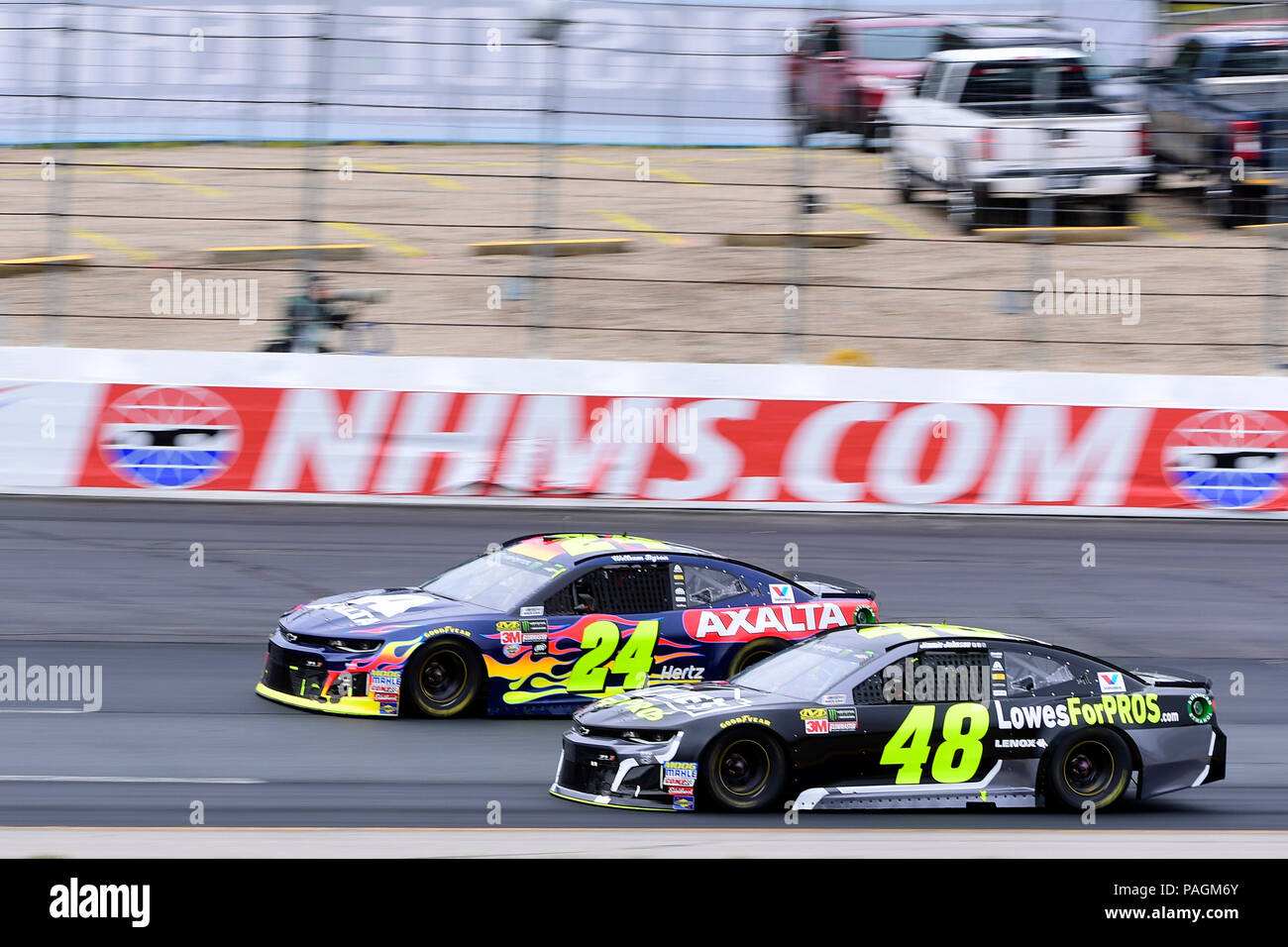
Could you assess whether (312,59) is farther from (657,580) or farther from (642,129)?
(657,580)

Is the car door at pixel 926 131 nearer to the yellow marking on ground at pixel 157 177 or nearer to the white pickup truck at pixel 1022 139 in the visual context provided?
the white pickup truck at pixel 1022 139

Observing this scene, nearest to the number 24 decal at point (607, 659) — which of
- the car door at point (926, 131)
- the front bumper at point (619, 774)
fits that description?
the front bumper at point (619, 774)

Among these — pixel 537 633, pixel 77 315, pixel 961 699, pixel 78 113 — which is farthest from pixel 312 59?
pixel 961 699

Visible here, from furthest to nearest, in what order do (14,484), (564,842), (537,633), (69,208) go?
(69,208) < (14,484) < (537,633) < (564,842)

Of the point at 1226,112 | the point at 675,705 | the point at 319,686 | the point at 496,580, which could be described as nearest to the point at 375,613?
the point at 319,686

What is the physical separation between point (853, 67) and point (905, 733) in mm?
14195

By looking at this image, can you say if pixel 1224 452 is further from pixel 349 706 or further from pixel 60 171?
pixel 60 171

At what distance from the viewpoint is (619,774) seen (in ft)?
27.1

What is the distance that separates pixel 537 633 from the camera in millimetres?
10578

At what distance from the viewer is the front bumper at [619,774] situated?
817 cm

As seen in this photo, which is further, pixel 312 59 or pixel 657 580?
pixel 312 59

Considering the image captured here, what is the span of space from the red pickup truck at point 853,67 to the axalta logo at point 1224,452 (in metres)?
4.72

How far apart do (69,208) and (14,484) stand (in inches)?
186

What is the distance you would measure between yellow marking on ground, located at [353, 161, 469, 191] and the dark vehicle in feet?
26.7
